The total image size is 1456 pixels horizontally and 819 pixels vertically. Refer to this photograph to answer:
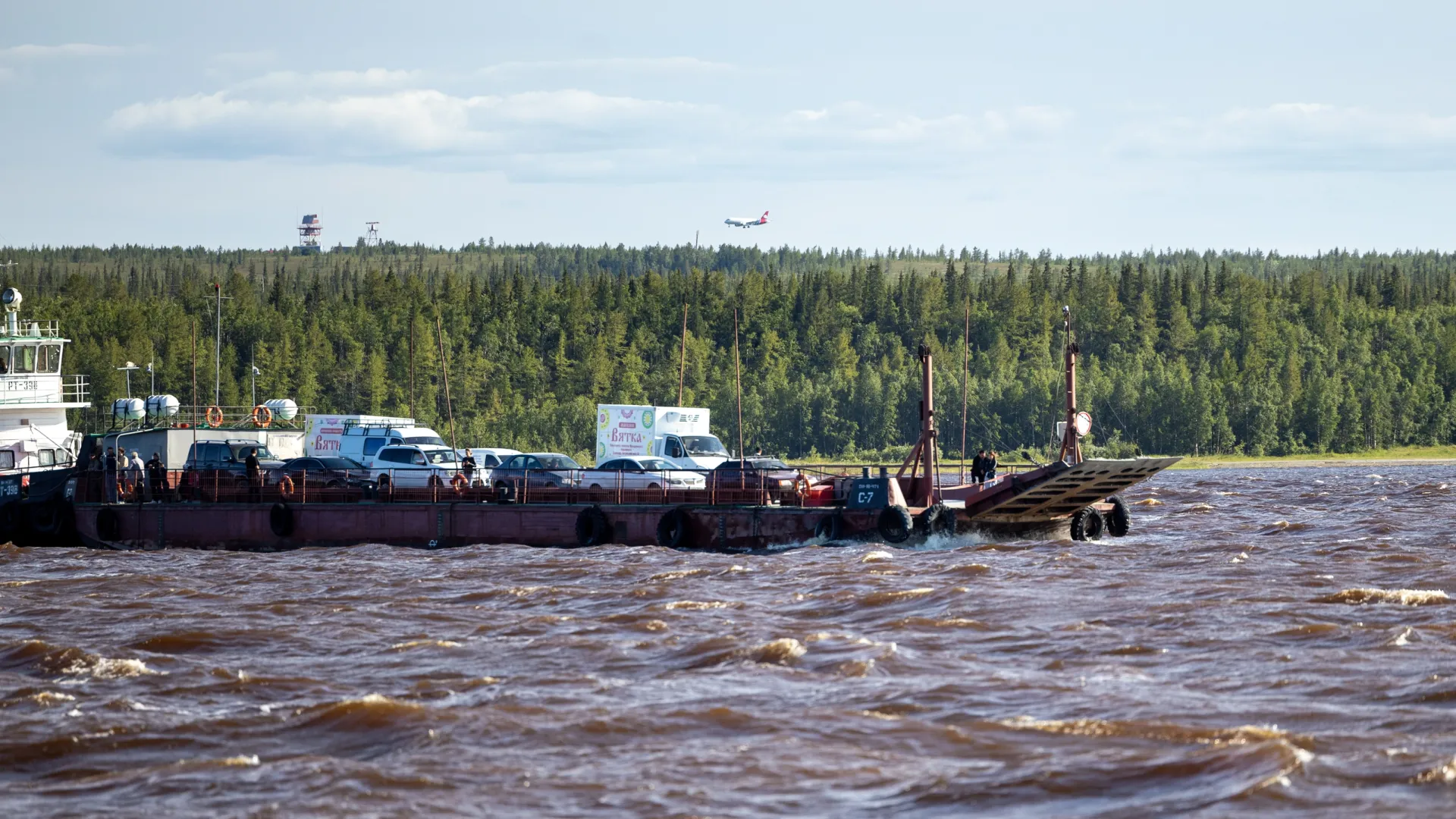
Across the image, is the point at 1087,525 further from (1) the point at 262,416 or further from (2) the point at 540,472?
(1) the point at 262,416

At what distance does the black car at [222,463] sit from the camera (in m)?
42.6

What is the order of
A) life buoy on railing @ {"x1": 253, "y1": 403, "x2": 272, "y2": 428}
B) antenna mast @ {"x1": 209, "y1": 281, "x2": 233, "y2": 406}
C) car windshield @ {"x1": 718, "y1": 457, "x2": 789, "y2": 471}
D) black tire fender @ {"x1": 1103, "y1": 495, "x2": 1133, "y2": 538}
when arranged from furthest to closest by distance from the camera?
1. antenna mast @ {"x1": 209, "y1": 281, "x2": 233, "y2": 406}
2. life buoy on railing @ {"x1": 253, "y1": 403, "x2": 272, "y2": 428}
3. black tire fender @ {"x1": 1103, "y1": 495, "x2": 1133, "y2": 538}
4. car windshield @ {"x1": 718, "y1": 457, "x2": 789, "y2": 471}

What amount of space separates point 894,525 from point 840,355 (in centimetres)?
12004

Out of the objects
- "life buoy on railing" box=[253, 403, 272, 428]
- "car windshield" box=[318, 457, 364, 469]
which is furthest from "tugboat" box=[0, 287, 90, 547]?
"car windshield" box=[318, 457, 364, 469]

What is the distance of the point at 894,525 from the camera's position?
34125mm

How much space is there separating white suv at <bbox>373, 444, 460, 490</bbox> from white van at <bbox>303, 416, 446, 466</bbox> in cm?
227

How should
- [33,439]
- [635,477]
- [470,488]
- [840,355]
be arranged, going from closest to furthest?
[635,477] < [470,488] < [33,439] < [840,355]

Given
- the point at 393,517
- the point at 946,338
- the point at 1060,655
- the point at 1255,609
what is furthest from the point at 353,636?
the point at 946,338

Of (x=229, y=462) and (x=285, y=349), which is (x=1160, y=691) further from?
(x=285, y=349)

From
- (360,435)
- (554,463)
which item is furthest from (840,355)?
(554,463)

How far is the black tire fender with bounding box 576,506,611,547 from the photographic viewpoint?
37.4m

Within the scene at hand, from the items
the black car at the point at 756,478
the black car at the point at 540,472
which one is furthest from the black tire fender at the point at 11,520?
the black car at the point at 756,478

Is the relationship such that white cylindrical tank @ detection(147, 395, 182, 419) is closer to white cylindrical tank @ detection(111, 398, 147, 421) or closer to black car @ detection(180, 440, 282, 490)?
white cylindrical tank @ detection(111, 398, 147, 421)

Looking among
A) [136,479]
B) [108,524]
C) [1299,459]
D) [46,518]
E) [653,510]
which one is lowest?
[1299,459]
